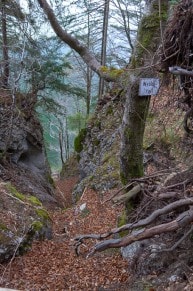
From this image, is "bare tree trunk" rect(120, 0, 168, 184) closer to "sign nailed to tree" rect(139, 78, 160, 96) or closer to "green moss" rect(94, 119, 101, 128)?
"sign nailed to tree" rect(139, 78, 160, 96)

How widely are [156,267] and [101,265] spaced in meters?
1.35

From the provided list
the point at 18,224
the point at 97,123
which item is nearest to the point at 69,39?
the point at 18,224

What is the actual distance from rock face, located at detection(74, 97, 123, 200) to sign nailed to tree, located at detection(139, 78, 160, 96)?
13.6 ft

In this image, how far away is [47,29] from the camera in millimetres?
13602

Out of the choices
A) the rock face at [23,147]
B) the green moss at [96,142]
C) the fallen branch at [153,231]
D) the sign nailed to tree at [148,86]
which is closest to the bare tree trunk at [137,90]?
the sign nailed to tree at [148,86]

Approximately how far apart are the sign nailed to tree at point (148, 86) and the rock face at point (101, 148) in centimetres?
414

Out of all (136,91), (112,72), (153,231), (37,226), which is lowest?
(37,226)

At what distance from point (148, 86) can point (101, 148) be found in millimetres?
6509

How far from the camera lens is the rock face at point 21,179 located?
5.75m

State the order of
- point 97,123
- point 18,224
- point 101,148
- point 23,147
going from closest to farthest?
point 18,224 → point 101,148 → point 23,147 → point 97,123

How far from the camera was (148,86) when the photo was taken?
4.33 metres

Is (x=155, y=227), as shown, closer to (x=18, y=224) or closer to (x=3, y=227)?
(x=3, y=227)

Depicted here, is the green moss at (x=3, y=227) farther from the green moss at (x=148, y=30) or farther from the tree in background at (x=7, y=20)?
the tree in background at (x=7, y=20)

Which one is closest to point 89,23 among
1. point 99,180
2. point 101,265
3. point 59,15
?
point 59,15
